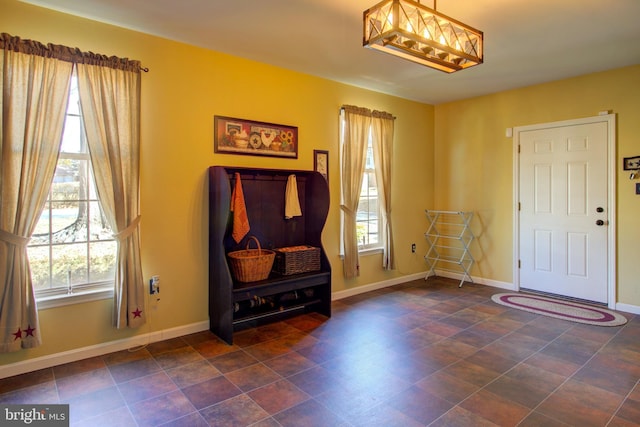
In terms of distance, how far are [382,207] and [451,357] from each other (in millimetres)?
2376

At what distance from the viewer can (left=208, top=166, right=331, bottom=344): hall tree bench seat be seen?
3.24 meters

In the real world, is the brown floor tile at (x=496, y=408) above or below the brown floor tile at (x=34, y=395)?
below

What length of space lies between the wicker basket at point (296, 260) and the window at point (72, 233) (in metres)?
1.43

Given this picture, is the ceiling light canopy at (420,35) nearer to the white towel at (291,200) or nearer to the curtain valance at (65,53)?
A: the white towel at (291,200)

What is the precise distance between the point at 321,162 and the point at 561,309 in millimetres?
3094

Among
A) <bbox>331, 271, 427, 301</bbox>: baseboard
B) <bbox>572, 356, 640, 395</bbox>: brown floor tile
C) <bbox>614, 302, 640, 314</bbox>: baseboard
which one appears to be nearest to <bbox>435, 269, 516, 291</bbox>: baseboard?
<bbox>331, 271, 427, 301</bbox>: baseboard

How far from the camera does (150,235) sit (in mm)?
3176

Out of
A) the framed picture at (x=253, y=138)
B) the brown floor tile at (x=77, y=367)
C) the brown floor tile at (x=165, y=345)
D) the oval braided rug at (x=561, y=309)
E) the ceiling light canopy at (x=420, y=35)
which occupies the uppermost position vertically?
the ceiling light canopy at (x=420, y=35)

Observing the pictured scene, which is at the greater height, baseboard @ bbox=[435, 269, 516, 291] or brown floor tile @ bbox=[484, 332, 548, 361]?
baseboard @ bbox=[435, 269, 516, 291]

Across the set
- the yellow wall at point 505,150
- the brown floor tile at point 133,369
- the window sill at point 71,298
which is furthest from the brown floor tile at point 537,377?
the window sill at point 71,298

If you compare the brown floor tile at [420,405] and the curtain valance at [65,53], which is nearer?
the brown floor tile at [420,405]

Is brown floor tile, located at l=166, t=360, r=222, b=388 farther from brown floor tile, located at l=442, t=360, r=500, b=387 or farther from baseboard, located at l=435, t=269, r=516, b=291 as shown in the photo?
baseboard, located at l=435, t=269, r=516, b=291

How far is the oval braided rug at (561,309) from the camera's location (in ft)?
12.2

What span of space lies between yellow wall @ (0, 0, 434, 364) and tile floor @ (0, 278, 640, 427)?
300mm
